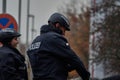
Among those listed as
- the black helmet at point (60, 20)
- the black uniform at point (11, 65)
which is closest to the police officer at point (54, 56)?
the black helmet at point (60, 20)

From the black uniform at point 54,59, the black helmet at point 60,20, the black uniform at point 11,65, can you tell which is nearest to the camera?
the black uniform at point 54,59

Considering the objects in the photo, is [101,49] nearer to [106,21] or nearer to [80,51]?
[106,21]

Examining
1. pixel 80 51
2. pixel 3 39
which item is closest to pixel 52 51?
pixel 3 39

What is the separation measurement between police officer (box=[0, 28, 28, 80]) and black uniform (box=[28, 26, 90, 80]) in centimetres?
50

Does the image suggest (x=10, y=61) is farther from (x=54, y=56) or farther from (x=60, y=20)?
(x=60, y=20)

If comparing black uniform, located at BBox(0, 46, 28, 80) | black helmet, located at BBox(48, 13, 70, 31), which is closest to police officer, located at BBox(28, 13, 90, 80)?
black helmet, located at BBox(48, 13, 70, 31)

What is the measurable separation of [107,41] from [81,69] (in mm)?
22082

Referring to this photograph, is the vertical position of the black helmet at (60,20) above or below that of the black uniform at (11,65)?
above

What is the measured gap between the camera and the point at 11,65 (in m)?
10.0

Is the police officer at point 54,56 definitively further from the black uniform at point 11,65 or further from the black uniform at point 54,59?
the black uniform at point 11,65

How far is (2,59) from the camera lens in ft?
32.9

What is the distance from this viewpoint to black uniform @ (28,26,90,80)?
30.7ft

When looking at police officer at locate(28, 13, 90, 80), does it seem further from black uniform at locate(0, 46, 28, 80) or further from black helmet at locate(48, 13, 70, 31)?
black uniform at locate(0, 46, 28, 80)

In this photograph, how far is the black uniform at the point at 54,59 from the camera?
30.7 ft
